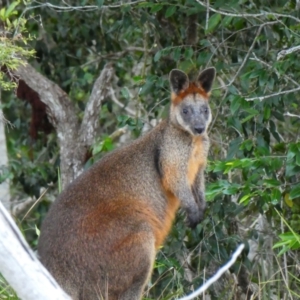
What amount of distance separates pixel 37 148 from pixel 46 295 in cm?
633

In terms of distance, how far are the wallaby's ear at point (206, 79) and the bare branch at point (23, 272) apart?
10.2ft

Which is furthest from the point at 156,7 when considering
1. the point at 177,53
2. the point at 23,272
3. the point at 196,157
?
the point at 23,272

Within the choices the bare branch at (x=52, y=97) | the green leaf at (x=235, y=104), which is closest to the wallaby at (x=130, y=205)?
the green leaf at (x=235, y=104)

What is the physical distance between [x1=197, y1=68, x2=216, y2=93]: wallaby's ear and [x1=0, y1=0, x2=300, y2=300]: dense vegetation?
21 centimetres

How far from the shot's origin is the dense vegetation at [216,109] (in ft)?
19.8

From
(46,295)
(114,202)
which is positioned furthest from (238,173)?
(46,295)

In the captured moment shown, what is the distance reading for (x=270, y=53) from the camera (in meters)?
7.14

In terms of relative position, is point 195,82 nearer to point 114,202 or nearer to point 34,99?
point 114,202

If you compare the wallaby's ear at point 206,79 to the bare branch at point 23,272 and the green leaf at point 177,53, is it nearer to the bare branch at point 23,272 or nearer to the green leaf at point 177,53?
the green leaf at point 177,53

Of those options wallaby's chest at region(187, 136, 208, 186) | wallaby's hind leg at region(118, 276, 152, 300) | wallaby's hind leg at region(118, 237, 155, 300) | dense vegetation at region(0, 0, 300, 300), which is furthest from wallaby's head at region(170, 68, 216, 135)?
wallaby's hind leg at region(118, 276, 152, 300)

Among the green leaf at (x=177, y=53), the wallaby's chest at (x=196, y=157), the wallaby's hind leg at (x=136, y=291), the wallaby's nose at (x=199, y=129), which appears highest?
the green leaf at (x=177, y=53)

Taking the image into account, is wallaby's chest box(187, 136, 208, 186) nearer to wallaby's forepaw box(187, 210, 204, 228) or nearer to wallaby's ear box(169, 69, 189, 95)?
wallaby's forepaw box(187, 210, 204, 228)

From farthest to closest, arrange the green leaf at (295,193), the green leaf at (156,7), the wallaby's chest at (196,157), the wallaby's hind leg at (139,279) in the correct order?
the green leaf at (156,7)
the wallaby's chest at (196,157)
the green leaf at (295,193)
the wallaby's hind leg at (139,279)

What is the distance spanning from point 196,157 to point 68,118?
81.2 inches
